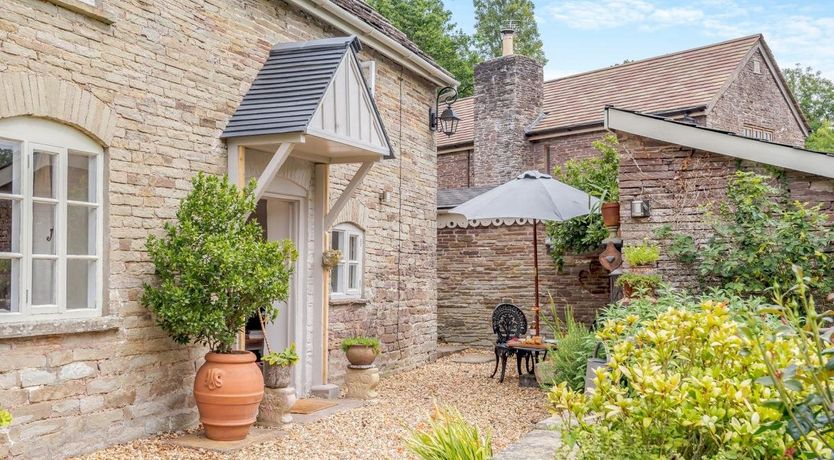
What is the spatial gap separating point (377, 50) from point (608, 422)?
812 centimetres

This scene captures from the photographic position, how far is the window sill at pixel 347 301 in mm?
9649

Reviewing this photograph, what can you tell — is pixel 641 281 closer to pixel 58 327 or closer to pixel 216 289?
pixel 216 289

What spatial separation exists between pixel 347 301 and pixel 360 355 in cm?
120

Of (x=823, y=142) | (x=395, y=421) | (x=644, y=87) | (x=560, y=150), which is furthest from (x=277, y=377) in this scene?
(x=823, y=142)

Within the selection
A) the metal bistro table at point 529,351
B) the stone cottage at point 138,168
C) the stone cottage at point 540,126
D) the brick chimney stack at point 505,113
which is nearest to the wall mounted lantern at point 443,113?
the stone cottage at point 138,168

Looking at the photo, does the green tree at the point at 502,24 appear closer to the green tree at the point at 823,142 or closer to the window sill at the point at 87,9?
the green tree at the point at 823,142

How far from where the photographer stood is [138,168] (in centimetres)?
660

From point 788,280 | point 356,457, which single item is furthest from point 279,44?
point 788,280

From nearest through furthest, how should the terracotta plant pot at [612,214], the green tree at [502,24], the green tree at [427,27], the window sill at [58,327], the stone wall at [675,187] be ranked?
the window sill at [58,327]
the stone wall at [675,187]
the terracotta plant pot at [612,214]
the green tree at [427,27]
the green tree at [502,24]

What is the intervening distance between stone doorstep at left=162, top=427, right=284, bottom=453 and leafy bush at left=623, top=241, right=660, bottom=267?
188 inches

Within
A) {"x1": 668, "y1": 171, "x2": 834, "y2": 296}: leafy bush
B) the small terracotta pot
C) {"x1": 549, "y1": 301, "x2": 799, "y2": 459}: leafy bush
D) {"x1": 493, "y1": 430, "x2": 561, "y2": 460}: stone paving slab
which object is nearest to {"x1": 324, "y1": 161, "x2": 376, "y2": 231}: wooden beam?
the small terracotta pot

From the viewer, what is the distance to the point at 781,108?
21078 millimetres

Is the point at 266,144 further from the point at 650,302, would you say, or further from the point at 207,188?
the point at 650,302

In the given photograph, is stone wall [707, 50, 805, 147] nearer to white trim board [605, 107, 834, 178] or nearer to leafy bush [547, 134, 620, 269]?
leafy bush [547, 134, 620, 269]
